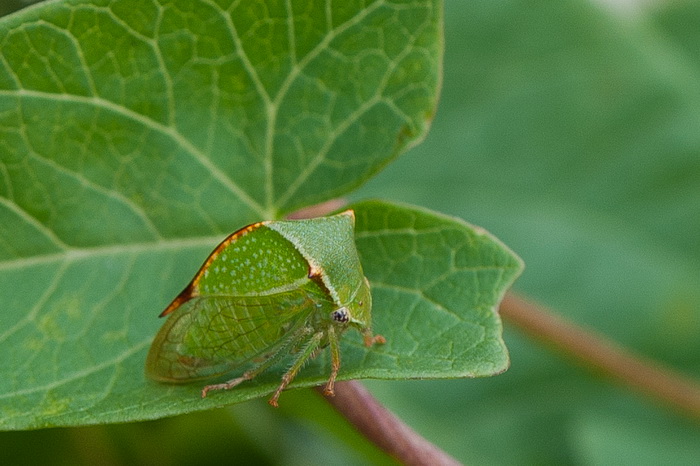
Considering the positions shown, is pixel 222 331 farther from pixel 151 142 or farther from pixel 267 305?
pixel 151 142

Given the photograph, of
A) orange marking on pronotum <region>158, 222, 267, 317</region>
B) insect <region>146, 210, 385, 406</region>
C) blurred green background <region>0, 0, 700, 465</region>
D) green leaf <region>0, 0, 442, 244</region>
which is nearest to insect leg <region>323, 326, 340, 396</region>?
insect <region>146, 210, 385, 406</region>

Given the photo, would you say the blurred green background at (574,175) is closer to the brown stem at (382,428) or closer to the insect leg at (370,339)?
the insect leg at (370,339)

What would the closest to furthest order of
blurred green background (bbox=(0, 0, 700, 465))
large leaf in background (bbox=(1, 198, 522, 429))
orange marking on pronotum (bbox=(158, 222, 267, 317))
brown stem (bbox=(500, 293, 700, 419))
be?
large leaf in background (bbox=(1, 198, 522, 429))
orange marking on pronotum (bbox=(158, 222, 267, 317))
brown stem (bbox=(500, 293, 700, 419))
blurred green background (bbox=(0, 0, 700, 465))

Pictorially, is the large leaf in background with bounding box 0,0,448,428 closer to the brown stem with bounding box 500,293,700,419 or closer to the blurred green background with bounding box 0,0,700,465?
the brown stem with bounding box 500,293,700,419

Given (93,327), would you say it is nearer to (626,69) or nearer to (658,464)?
(658,464)

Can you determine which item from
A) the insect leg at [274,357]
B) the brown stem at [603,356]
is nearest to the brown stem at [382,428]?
the insect leg at [274,357]

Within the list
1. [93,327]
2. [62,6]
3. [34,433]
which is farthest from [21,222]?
[34,433]
